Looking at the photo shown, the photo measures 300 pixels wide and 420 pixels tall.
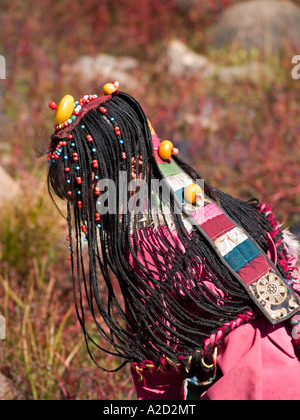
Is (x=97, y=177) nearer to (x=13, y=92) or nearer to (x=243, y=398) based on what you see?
(x=243, y=398)

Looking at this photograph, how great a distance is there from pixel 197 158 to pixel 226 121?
855 millimetres

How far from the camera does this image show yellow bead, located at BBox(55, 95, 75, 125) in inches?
60.3

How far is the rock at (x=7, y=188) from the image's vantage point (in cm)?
372

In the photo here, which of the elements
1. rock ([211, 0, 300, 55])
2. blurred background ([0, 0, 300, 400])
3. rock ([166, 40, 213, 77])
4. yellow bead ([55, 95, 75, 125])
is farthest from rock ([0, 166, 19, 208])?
rock ([211, 0, 300, 55])

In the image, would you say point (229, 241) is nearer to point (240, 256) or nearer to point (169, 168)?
point (240, 256)

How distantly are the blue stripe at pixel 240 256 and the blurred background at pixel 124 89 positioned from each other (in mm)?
771

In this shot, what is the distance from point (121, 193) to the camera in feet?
5.05

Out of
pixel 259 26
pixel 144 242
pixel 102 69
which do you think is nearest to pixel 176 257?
pixel 144 242

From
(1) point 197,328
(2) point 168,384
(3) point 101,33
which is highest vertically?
(3) point 101,33

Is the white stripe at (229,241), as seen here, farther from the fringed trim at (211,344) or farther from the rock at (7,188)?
the rock at (7,188)

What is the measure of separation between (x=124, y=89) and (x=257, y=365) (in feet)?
14.3

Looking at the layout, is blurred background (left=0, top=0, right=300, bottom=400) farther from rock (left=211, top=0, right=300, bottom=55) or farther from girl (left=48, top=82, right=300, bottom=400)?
girl (left=48, top=82, right=300, bottom=400)

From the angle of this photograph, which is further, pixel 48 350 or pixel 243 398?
pixel 48 350
